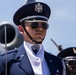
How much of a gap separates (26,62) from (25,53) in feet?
0.48

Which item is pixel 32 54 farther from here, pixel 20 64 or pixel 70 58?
pixel 70 58

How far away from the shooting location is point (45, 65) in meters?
5.71

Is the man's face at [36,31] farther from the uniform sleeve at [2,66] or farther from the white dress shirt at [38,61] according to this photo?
the uniform sleeve at [2,66]

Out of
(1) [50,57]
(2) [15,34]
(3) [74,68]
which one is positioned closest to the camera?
(1) [50,57]

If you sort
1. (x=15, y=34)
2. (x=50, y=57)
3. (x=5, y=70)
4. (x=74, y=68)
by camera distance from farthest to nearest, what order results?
(x=15, y=34) → (x=74, y=68) → (x=50, y=57) → (x=5, y=70)

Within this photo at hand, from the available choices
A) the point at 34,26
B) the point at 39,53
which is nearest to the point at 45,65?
the point at 39,53

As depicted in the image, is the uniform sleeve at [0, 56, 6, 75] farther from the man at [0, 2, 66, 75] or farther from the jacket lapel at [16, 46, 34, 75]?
the jacket lapel at [16, 46, 34, 75]

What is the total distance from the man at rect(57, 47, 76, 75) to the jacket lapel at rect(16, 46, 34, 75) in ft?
3.50

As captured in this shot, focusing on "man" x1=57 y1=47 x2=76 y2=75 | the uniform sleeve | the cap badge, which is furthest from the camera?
"man" x1=57 y1=47 x2=76 y2=75

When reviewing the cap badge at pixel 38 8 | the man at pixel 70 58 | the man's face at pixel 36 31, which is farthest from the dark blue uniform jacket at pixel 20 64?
the man at pixel 70 58

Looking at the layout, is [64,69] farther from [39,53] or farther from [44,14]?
[44,14]

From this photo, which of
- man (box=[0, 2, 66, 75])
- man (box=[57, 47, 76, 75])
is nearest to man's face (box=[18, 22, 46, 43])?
man (box=[0, 2, 66, 75])

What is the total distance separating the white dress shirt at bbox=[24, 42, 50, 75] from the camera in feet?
18.2

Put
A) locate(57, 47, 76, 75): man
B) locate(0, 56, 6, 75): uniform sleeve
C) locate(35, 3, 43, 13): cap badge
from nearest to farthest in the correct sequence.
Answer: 1. locate(0, 56, 6, 75): uniform sleeve
2. locate(35, 3, 43, 13): cap badge
3. locate(57, 47, 76, 75): man
